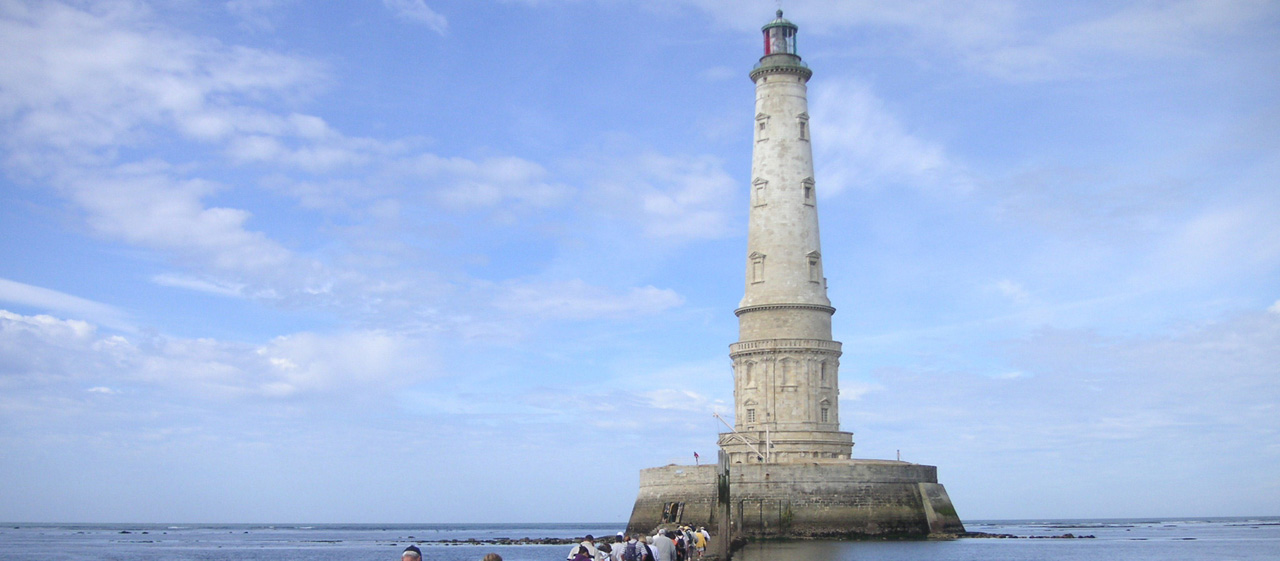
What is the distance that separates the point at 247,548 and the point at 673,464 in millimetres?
37897

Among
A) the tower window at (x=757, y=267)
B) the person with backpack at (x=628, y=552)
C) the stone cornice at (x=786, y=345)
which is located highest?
the tower window at (x=757, y=267)

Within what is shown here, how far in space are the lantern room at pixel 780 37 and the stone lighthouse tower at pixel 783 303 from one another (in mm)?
48

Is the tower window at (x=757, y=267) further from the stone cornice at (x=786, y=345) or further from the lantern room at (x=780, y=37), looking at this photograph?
the lantern room at (x=780, y=37)

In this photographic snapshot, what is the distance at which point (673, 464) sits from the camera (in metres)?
53.1

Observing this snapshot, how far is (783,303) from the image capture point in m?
55.7

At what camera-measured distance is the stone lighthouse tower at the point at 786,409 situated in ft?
163

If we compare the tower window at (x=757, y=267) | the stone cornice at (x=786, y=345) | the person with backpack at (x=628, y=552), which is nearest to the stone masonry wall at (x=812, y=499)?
the stone cornice at (x=786, y=345)

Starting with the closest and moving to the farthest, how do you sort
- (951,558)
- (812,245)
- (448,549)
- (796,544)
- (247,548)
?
(951,558), (796,544), (812,245), (448,549), (247,548)

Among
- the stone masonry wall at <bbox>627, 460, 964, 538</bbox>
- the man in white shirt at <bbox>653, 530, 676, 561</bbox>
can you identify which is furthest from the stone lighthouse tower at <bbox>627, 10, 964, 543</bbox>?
the man in white shirt at <bbox>653, 530, 676, 561</bbox>

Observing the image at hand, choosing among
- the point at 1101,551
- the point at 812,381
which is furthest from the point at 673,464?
the point at 1101,551

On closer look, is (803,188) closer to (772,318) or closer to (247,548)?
(772,318)

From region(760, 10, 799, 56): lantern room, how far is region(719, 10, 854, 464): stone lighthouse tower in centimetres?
5

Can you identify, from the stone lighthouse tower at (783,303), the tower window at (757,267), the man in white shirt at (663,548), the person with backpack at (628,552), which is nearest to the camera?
the person with backpack at (628,552)

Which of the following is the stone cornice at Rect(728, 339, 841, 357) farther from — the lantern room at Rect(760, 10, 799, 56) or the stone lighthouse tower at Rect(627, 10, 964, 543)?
the lantern room at Rect(760, 10, 799, 56)
